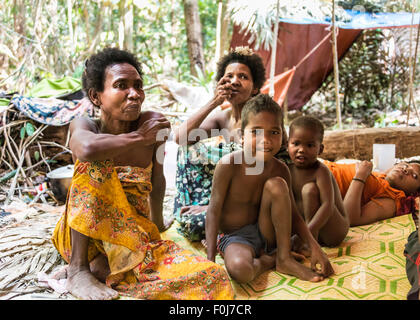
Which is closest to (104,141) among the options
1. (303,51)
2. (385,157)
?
(385,157)

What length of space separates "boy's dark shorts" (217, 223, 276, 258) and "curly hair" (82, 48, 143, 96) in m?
0.93

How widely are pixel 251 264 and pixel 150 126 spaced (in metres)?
0.74

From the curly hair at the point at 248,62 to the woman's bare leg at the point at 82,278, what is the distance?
147 centimetres

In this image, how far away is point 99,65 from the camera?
1543mm

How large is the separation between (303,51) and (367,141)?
8.87ft

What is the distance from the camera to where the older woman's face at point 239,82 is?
208 centimetres

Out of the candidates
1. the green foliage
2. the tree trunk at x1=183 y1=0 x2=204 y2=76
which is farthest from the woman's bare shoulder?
the tree trunk at x1=183 y1=0 x2=204 y2=76

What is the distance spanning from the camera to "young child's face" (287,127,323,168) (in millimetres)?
1795

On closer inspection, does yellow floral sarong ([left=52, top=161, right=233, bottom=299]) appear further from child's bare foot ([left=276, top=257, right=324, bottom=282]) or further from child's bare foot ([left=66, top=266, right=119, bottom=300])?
child's bare foot ([left=276, top=257, right=324, bottom=282])

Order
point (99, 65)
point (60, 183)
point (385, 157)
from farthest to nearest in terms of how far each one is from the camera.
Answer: point (385, 157) → point (60, 183) → point (99, 65)

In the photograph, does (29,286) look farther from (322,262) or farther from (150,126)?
(322,262)

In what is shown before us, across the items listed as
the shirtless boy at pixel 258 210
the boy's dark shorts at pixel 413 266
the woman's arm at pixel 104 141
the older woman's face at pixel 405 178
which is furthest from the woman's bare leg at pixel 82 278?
the older woman's face at pixel 405 178

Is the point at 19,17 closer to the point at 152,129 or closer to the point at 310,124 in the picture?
the point at 152,129

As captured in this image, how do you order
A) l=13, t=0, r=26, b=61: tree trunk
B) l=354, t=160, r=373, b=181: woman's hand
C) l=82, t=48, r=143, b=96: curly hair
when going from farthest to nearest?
1. l=13, t=0, r=26, b=61: tree trunk
2. l=354, t=160, r=373, b=181: woman's hand
3. l=82, t=48, r=143, b=96: curly hair
